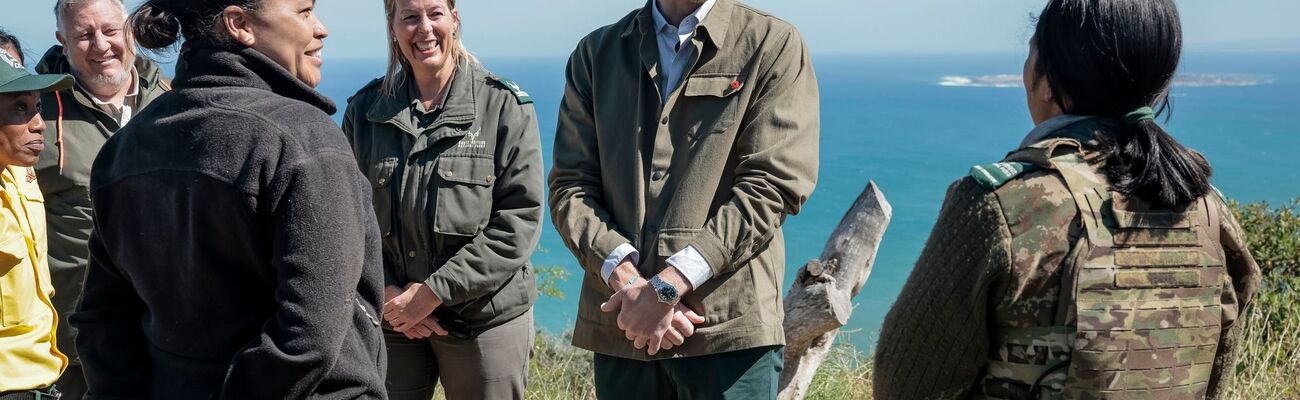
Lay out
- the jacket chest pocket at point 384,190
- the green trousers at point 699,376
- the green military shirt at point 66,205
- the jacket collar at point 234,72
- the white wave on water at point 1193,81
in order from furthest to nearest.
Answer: the white wave on water at point 1193,81 → the green military shirt at point 66,205 → the jacket chest pocket at point 384,190 → the green trousers at point 699,376 → the jacket collar at point 234,72

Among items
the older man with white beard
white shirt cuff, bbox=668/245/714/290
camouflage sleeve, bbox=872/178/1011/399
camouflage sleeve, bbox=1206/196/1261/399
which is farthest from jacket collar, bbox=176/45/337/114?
the older man with white beard

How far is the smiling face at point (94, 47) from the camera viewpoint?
4.29 m

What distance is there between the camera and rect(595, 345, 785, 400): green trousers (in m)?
2.97

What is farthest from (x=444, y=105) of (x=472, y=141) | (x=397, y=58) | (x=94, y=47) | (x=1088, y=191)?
(x=1088, y=191)

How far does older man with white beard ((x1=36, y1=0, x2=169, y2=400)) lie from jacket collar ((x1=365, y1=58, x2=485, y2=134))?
43.0 inches

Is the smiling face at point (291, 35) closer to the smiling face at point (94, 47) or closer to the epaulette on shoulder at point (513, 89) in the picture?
the epaulette on shoulder at point (513, 89)

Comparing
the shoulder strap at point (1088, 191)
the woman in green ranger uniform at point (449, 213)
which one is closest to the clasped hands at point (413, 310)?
the woman in green ranger uniform at point (449, 213)

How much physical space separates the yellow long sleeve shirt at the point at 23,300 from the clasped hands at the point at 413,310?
0.90 metres

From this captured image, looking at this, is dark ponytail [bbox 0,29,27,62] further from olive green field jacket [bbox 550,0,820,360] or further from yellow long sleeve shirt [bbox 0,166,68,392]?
olive green field jacket [bbox 550,0,820,360]

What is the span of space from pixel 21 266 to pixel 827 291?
9.19 ft

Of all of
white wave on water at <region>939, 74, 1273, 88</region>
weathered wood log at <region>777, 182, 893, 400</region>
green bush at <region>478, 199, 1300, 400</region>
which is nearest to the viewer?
weathered wood log at <region>777, 182, 893, 400</region>

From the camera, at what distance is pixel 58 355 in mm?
Result: 3064

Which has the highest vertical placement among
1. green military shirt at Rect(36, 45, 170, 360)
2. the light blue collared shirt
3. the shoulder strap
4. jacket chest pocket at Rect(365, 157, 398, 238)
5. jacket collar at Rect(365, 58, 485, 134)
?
the shoulder strap

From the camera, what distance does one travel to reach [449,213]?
11.4ft
